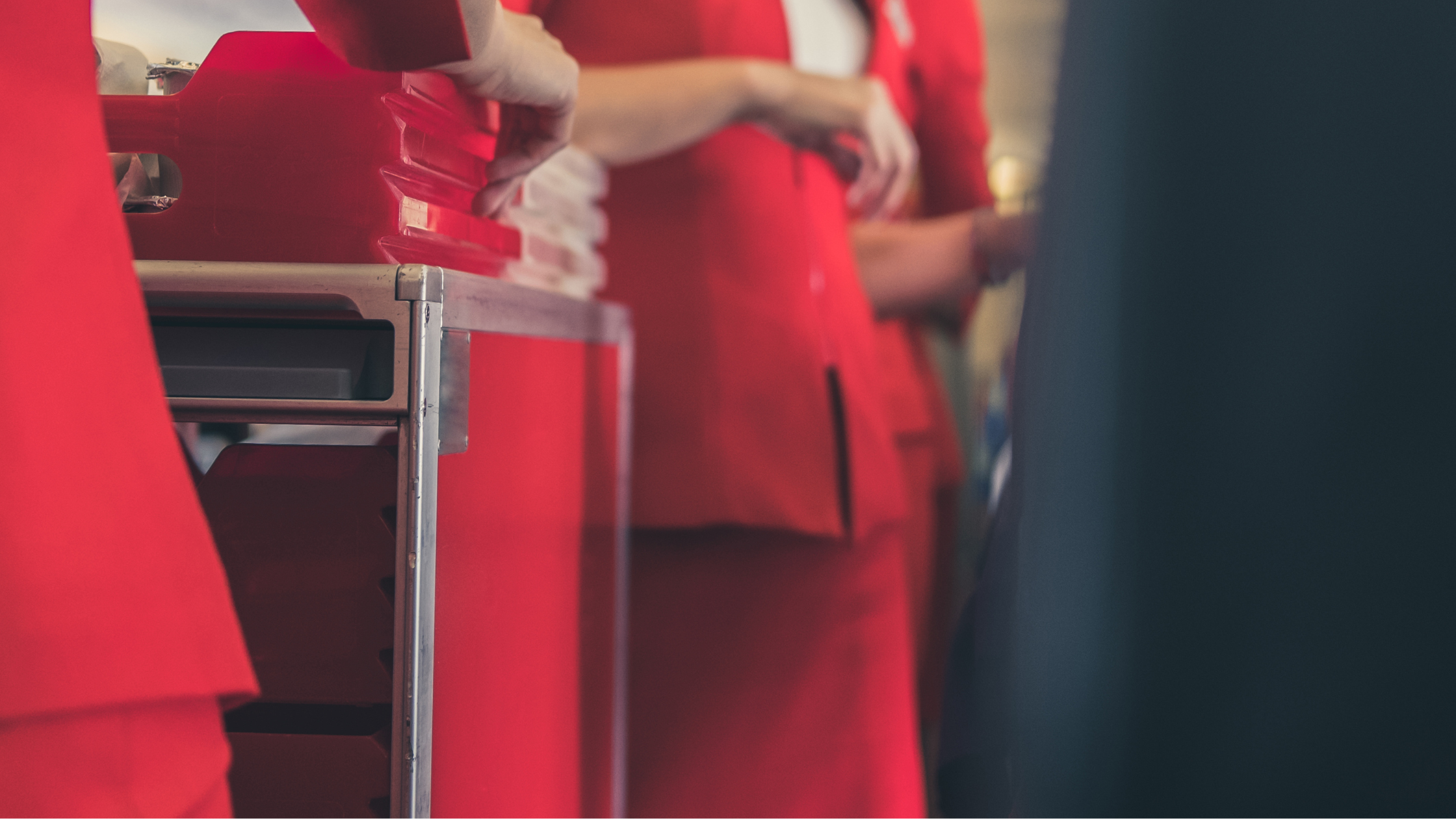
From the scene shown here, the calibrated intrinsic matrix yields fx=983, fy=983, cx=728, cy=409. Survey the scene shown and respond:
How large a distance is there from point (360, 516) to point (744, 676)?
658mm

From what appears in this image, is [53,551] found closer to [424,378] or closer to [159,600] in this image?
[159,600]

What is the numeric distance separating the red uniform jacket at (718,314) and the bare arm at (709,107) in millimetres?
32

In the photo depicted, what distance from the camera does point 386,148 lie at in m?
0.77

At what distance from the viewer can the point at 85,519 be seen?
1.51ft

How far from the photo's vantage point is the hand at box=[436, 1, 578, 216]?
0.71 m

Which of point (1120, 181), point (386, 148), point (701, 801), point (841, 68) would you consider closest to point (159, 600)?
point (386, 148)

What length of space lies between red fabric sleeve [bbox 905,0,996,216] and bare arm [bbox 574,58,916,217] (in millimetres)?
383

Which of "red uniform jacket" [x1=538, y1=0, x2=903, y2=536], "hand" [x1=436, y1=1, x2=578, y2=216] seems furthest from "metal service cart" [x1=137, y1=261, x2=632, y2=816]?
"red uniform jacket" [x1=538, y1=0, x2=903, y2=536]

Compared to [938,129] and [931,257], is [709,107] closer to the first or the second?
[931,257]

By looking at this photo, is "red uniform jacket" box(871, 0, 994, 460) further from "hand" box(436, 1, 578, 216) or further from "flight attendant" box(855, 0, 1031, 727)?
"hand" box(436, 1, 578, 216)

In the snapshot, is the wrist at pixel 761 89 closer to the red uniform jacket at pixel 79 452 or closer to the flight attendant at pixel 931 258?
the flight attendant at pixel 931 258

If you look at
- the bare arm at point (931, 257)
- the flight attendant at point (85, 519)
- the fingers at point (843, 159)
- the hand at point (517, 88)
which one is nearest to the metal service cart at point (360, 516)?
the hand at point (517, 88)

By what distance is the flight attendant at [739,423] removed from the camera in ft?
4.04

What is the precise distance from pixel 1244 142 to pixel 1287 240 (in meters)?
0.05
